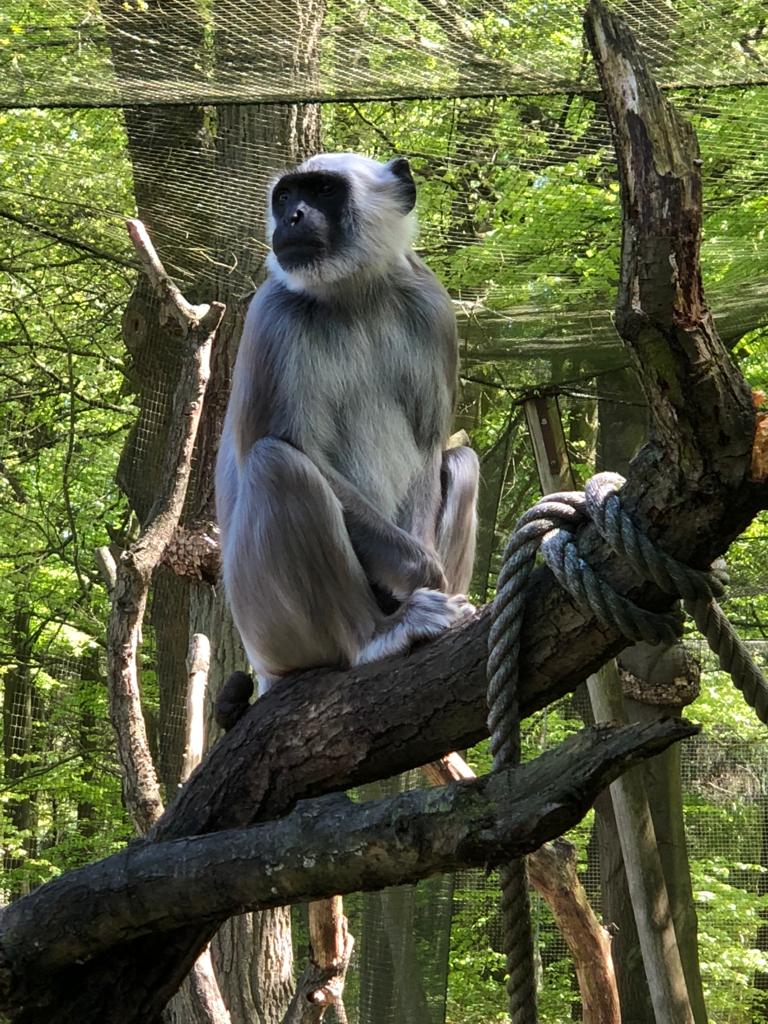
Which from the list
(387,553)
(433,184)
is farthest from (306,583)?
(433,184)

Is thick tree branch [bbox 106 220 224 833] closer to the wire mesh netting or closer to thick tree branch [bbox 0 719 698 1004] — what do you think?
the wire mesh netting

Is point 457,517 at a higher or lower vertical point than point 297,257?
lower

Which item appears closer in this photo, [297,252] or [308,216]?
[297,252]

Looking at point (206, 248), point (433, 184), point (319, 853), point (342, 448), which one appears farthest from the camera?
point (433, 184)

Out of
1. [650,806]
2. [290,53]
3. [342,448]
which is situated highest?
[290,53]

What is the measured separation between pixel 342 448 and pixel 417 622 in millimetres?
877

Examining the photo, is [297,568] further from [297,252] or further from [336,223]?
[336,223]

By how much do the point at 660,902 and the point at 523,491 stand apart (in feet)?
18.2

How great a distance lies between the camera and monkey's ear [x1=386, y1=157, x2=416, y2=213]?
525 cm

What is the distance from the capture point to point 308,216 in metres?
4.74

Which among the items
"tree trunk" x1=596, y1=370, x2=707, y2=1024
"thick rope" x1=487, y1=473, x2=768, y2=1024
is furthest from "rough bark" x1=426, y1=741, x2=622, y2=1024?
"thick rope" x1=487, y1=473, x2=768, y2=1024

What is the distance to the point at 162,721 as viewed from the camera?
984 centimetres

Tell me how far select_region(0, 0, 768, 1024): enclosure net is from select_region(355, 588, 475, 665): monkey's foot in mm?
3221

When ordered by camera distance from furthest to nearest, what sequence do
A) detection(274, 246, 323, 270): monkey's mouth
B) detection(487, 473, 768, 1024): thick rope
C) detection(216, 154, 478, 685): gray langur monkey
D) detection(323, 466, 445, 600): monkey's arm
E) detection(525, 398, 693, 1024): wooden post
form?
detection(525, 398, 693, 1024): wooden post < detection(274, 246, 323, 270): monkey's mouth < detection(323, 466, 445, 600): monkey's arm < detection(216, 154, 478, 685): gray langur monkey < detection(487, 473, 768, 1024): thick rope
